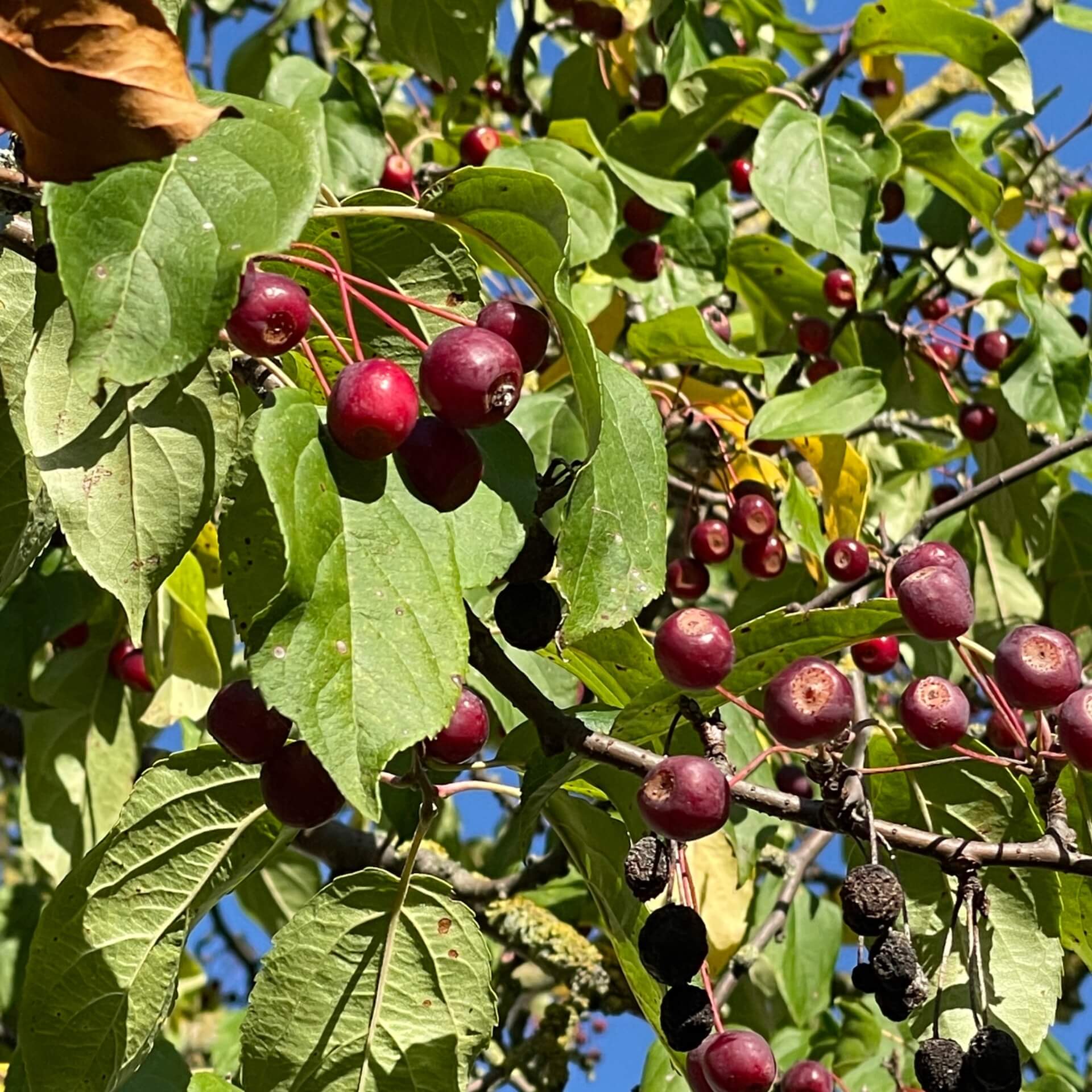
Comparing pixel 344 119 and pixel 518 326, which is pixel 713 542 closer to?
pixel 344 119

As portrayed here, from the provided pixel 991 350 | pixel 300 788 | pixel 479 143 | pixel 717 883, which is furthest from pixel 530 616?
pixel 991 350

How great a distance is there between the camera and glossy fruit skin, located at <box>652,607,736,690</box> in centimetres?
131

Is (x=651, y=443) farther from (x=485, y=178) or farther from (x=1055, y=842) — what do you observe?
(x=1055, y=842)

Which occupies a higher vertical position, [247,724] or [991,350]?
[247,724]

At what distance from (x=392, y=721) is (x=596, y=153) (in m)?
2.03

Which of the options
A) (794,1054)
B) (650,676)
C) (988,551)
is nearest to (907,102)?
(988,551)

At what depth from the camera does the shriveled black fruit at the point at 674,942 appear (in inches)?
50.6

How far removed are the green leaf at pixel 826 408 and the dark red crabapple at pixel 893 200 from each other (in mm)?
852

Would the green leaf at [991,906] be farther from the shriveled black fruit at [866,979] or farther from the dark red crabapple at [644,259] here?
the dark red crabapple at [644,259]

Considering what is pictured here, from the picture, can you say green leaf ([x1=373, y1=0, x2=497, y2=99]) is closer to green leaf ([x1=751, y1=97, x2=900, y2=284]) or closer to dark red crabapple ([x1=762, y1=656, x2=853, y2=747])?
green leaf ([x1=751, y1=97, x2=900, y2=284])

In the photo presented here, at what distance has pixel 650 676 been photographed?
157cm

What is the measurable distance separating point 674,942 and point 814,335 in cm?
207

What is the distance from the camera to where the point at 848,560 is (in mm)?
2594

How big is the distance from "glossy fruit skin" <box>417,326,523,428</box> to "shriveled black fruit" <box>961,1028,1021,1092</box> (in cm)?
71
